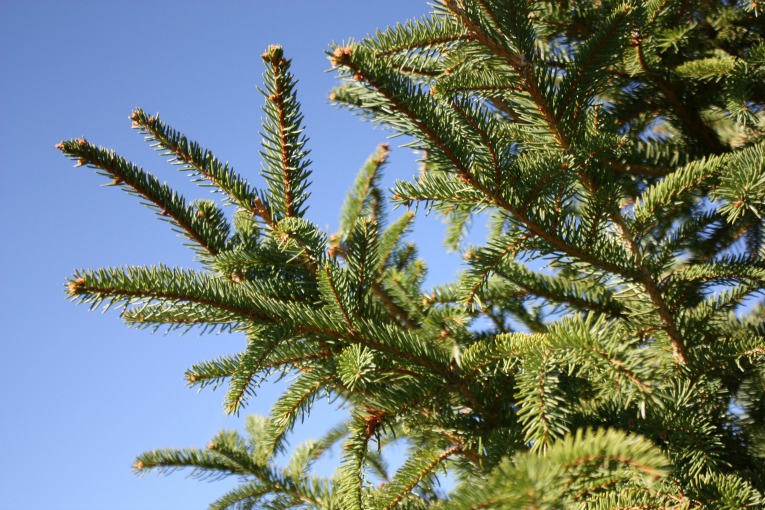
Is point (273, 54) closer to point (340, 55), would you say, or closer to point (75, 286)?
point (340, 55)

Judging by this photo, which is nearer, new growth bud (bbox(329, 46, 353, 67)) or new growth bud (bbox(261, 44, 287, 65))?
new growth bud (bbox(329, 46, 353, 67))

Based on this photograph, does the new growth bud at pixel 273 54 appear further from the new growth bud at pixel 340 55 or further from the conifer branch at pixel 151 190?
the conifer branch at pixel 151 190

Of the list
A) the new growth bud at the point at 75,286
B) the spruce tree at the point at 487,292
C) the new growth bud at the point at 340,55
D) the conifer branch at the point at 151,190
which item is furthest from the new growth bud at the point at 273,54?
the new growth bud at the point at 75,286

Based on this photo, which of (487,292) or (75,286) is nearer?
(75,286)

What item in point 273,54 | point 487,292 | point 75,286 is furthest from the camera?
point 487,292

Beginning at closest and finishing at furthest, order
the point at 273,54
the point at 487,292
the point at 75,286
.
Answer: the point at 75,286 < the point at 273,54 < the point at 487,292

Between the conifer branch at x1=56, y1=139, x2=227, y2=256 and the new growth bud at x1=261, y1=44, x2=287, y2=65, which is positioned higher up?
the new growth bud at x1=261, y1=44, x2=287, y2=65

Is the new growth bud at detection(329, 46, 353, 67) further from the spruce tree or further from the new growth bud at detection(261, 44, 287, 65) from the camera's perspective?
the new growth bud at detection(261, 44, 287, 65)

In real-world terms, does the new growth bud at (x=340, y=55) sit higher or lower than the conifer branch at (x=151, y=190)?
higher

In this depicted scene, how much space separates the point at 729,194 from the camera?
1486mm

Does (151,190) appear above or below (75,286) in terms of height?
above

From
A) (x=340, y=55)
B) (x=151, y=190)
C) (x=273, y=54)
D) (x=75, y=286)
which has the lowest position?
(x=75, y=286)

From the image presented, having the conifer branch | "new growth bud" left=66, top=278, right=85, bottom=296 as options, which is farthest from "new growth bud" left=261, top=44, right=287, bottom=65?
"new growth bud" left=66, top=278, right=85, bottom=296

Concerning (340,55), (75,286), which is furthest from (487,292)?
(75,286)
